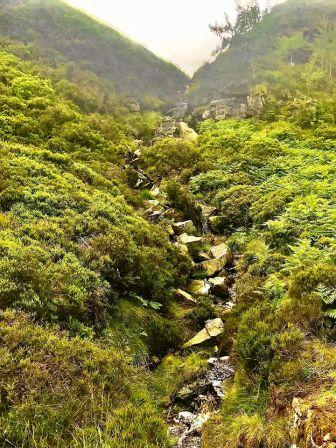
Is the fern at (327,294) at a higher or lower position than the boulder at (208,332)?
higher

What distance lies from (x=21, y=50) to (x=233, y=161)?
17072mm

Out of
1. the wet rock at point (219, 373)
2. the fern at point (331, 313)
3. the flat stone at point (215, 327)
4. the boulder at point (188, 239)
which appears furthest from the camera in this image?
the boulder at point (188, 239)

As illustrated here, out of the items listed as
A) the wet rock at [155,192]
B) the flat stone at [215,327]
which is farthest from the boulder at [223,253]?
the wet rock at [155,192]

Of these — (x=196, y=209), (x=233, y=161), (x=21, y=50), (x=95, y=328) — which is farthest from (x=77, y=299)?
(x=21, y=50)

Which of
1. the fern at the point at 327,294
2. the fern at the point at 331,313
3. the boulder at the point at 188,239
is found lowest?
the boulder at the point at 188,239

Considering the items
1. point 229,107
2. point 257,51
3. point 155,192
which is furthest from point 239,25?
point 155,192

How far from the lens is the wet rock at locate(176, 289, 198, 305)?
34.5 ft

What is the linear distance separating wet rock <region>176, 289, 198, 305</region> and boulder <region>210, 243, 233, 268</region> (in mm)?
2321

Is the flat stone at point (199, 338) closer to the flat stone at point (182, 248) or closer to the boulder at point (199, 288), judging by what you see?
the boulder at point (199, 288)

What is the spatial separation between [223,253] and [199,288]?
2.20 metres

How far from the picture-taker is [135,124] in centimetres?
2806

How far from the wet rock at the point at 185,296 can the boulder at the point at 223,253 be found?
2.32 metres

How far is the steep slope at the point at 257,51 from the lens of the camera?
4061cm

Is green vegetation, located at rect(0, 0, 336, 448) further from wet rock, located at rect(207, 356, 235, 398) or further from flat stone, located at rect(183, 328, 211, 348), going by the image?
flat stone, located at rect(183, 328, 211, 348)
